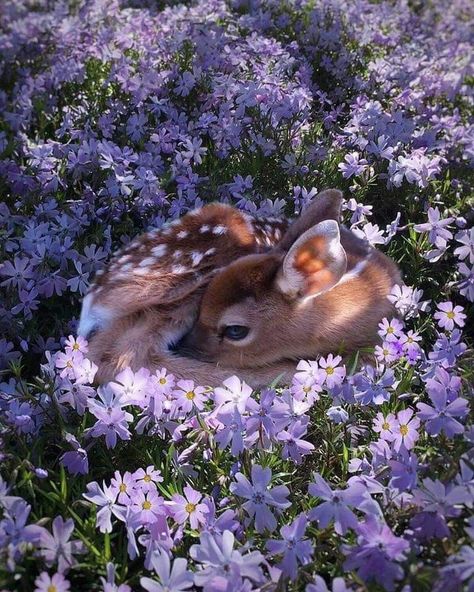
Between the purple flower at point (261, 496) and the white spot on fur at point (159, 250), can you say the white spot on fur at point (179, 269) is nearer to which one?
the white spot on fur at point (159, 250)

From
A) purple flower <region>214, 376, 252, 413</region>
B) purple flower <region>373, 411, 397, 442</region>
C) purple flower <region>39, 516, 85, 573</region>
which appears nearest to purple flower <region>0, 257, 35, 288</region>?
purple flower <region>214, 376, 252, 413</region>

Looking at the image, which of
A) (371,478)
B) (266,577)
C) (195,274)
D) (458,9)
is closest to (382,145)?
(195,274)

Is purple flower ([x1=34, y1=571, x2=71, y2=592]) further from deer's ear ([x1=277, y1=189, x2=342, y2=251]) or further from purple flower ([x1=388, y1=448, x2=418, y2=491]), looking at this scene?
deer's ear ([x1=277, y1=189, x2=342, y2=251])

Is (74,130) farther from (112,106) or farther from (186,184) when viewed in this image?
(186,184)

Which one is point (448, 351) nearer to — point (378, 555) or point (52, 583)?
point (378, 555)

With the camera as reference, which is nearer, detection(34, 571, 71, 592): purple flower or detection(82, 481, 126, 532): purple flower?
detection(34, 571, 71, 592): purple flower

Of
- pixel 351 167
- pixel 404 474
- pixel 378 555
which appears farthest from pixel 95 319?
pixel 378 555
